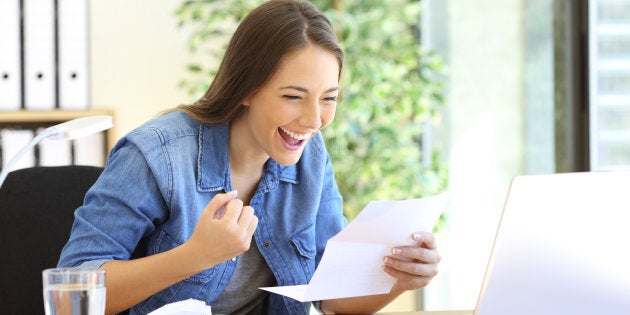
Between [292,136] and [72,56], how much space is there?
2047mm

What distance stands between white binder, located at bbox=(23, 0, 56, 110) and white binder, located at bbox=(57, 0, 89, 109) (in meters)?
0.04

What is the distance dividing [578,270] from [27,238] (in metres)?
0.90

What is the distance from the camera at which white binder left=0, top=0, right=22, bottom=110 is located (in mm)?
3197

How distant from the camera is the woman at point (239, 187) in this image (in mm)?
1326

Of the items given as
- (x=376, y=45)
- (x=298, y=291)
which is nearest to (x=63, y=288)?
Result: (x=298, y=291)

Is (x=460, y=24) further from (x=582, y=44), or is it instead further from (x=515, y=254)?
(x=515, y=254)

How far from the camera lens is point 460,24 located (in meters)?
3.52

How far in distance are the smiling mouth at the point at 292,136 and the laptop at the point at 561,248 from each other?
1.43 feet

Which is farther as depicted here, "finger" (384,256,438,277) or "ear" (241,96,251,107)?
"ear" (241,96,251,107)

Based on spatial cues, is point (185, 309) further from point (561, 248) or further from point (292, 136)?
point (561, 248)

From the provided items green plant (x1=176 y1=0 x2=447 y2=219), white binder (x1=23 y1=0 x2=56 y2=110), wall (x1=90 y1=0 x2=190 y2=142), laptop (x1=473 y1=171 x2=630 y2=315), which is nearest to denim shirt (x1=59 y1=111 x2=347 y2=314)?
laptop (x1=473 y1=171 x2=630 y2=315)

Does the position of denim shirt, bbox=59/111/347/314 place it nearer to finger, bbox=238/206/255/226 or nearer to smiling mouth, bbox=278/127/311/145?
smiling mouth, bbox=278/127/311/145

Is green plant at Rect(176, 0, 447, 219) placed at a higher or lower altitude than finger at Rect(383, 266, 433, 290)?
higher

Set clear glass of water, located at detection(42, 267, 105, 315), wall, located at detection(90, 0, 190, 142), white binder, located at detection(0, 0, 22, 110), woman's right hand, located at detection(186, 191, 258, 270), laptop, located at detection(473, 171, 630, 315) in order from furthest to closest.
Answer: wall, located at detection(90, 0, 190, 142)
white binder, located at detection(0, 0, 22, 110)
woman's right hand, located at detection(186, 191, 258, 270)
laptop, located at detection(473, 171, 630, 315)
clear glass of water, located at detection(42, 267, 105, 315)
